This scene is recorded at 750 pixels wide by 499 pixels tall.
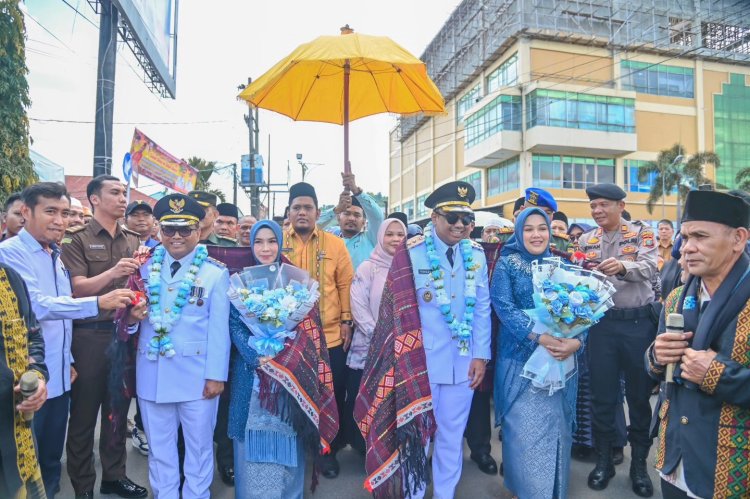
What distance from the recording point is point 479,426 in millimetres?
4512

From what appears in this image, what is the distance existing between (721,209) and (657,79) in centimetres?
3871

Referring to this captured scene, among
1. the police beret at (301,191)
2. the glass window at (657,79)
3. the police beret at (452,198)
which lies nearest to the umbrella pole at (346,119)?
the police beret at (301,191)

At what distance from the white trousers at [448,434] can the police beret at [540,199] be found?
7.27ft

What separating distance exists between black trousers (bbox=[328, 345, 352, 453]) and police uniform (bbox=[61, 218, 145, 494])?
170 centimetres

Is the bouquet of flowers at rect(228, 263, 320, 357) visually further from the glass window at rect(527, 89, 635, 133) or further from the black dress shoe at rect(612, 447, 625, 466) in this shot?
the glass window at rect(527, 89, 635, 133)

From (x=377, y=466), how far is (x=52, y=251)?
8.92 ft

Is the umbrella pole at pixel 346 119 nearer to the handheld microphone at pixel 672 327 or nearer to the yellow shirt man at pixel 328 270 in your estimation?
the yellow shirt man at pixel 328 270

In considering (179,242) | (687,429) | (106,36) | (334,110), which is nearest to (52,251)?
(179,242)

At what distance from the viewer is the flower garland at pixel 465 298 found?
143 inches

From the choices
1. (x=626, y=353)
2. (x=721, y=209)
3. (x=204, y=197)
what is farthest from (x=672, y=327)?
(x=204, y=197)

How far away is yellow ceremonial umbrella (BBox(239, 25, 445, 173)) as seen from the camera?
15.8 feet

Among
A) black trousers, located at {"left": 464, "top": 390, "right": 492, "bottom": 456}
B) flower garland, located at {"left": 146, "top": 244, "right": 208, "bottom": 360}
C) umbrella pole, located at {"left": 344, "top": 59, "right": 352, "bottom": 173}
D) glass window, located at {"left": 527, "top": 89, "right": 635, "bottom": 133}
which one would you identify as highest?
glass window, located at {"left": 527, "top": 89, "right": 635, "bottom": 133}

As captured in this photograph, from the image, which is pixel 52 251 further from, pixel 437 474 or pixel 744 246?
pixel 744 246

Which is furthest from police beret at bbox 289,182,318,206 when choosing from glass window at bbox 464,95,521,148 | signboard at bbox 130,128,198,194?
glass window at bbox 464,95,521,148
